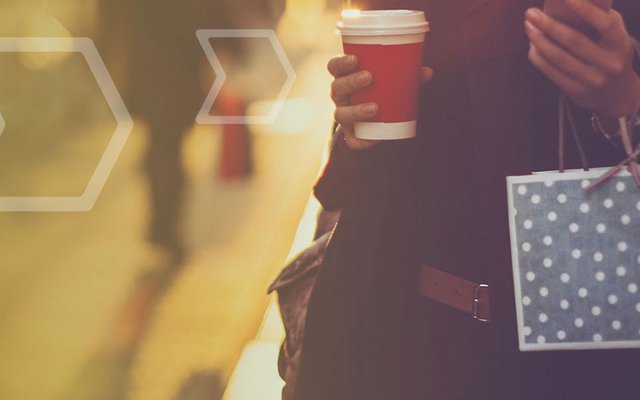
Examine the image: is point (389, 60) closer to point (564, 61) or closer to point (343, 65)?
point (343, 65)

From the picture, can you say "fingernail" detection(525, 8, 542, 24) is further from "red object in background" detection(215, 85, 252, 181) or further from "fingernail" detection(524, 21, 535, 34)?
"red object in background" detection(215, 85, 252, 181)

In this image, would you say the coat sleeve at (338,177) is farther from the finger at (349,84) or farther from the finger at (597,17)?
the finger at (597,17)

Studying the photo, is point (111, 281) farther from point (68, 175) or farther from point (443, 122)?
point (443, 122)

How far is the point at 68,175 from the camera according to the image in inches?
91.7

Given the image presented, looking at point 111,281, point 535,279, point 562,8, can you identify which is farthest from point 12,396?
point 562,8

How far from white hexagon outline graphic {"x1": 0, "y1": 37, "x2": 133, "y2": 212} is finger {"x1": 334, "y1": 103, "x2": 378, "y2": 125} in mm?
1253

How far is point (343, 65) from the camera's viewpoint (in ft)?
3.71

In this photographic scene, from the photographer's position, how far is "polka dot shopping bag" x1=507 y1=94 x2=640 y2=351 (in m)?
1.04

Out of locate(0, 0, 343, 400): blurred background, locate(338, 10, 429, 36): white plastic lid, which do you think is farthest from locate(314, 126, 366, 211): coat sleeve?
locate(0, 0, 343, 400): blurred background

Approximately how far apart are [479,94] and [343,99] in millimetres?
200

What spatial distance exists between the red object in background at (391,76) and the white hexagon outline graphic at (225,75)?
114 centimetres

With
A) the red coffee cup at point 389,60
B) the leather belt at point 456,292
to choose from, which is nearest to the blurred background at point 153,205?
the leather belt at point 456,292

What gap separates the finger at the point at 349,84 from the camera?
1.11 m

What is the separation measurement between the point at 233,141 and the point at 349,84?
1204 millimetres
